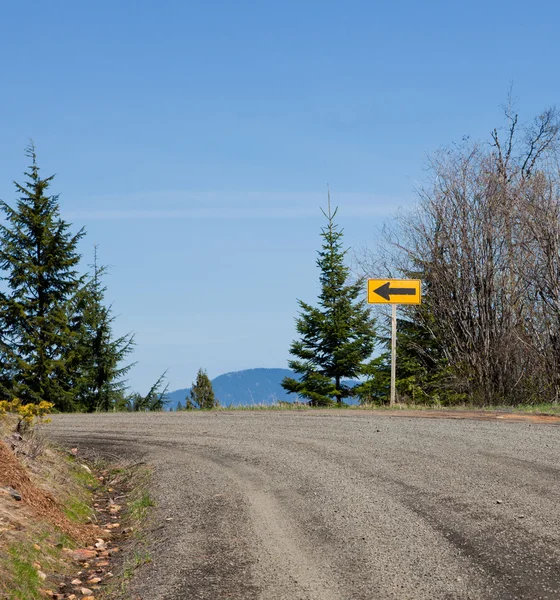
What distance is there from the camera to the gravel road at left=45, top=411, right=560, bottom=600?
19.5 feet

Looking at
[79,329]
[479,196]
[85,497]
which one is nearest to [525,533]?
[85,497]

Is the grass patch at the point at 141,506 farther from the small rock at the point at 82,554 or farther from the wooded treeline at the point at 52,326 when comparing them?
the wooded treeline at the point at 52,326

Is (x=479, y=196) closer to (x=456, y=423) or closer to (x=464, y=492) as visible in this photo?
(x=456, y=423)

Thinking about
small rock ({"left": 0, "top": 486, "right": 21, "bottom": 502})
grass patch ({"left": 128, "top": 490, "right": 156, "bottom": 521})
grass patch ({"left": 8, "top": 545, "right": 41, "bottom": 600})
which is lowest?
grass patch ({"left": 8, "top": 545, "right": 41, "bottom": 600})

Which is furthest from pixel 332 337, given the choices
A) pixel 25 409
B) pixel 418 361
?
pixel 25 409

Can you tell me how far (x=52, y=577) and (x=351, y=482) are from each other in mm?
3749

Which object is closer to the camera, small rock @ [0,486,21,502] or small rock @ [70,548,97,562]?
small rock @ [70,548,97,562]

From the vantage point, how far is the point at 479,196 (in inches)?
928

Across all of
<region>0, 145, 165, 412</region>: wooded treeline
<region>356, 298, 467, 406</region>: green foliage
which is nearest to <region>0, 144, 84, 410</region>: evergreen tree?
<region>0, 145, 165, 412</region>: wooded treeline

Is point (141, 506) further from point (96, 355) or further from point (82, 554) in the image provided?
point (96, 355)

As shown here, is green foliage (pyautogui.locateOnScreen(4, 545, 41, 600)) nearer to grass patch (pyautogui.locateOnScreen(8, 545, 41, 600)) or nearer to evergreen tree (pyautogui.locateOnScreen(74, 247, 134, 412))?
grass patch (pyautogui.locateOnScreen(8, 545, 41, 600))

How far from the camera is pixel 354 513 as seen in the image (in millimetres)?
7758

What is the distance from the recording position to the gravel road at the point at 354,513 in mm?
5938

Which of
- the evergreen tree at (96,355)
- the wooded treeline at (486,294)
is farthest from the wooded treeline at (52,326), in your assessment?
the wooded treeline at (486,294)
